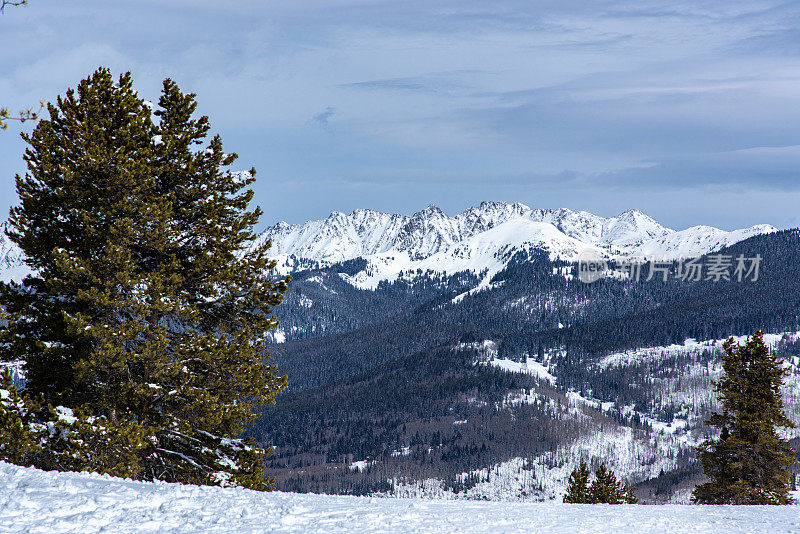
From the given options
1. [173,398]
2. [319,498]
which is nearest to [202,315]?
[173,398]

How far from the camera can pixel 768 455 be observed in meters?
31.7

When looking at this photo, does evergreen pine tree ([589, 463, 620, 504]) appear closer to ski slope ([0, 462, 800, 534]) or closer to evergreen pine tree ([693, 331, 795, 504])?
evergreen pine tree ([693, 331, 795, 504])

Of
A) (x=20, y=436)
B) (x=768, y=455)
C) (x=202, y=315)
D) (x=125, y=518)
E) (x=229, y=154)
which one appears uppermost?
(x=229, y=154)

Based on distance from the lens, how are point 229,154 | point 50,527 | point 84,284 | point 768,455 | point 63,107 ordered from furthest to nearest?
point 768,455
point 229,154
point 63,107
point 84,284
point 50,527

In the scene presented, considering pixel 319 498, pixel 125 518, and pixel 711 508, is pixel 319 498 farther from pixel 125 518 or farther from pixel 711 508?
pixel 711 508

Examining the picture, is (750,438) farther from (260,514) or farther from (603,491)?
(260,514)

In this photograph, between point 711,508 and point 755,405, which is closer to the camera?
point 711,508

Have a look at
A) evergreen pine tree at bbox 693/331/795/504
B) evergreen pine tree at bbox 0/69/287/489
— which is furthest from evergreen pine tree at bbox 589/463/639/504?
evergreen pine tree at bbox 0/69/287/489

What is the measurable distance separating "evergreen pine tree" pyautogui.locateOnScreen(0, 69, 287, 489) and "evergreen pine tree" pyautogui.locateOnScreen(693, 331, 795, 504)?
→ 25608 millimetres

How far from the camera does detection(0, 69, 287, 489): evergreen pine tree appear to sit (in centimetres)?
1490

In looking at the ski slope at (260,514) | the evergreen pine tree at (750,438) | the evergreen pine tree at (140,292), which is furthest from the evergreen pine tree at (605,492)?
the evergreen pine tree at (140,292)

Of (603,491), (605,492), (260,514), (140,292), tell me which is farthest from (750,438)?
(140,292)

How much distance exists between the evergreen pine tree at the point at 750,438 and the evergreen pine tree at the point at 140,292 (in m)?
25.6

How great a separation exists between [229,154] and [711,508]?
16937 millimetres
